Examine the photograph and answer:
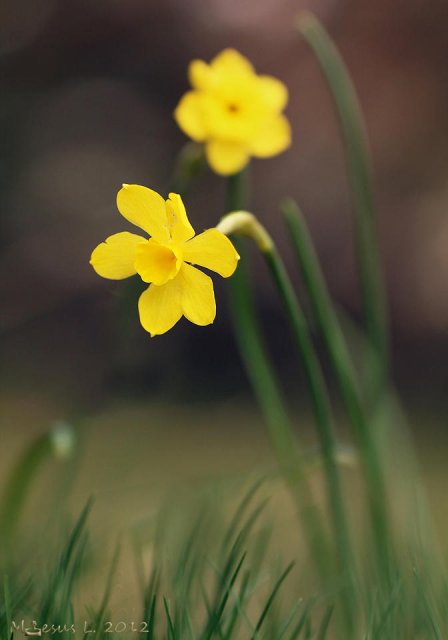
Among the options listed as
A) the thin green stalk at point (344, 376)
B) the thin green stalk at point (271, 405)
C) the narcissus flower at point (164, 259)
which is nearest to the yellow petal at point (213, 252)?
the narcissus flower at point (164, 259)

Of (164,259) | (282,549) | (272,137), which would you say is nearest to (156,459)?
(282,549)

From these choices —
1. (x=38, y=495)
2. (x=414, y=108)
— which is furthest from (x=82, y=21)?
(x=38, y=495)

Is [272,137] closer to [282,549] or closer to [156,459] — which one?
[282,549]

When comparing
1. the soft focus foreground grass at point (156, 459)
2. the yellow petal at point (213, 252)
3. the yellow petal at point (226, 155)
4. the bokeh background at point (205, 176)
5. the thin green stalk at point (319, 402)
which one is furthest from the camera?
the bokeh background at point (205, 176)

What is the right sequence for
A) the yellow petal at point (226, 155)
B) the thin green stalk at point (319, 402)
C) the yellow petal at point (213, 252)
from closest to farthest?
the yellow petal at point (213, 252), the thin green stalk at point (319, 402), the yellow petal at point (226, 155)

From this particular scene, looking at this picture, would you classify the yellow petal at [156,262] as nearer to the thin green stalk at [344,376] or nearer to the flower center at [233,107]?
the thin green stalk at [344,376]
